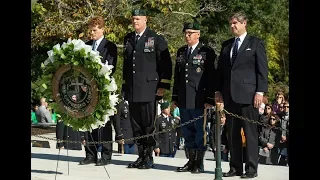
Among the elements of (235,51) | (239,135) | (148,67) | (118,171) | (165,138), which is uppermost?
(235,51)

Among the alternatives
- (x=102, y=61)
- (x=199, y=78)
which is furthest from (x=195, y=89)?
(x=102, y=61)

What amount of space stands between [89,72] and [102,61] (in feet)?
2.68

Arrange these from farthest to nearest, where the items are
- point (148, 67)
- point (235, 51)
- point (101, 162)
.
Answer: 1. point (101, 162)
2. point (148, 67)
3. point (235, 51)

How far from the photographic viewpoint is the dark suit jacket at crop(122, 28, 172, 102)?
11.2 meters

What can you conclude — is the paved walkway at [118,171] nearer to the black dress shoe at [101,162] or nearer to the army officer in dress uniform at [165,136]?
the black dress shoe at [101,162]

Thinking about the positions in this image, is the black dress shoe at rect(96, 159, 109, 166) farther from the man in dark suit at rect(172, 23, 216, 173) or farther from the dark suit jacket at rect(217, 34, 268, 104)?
the dark suit jacket at rect(217, 34, 268, 104)

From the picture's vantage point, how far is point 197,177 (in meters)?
10.7

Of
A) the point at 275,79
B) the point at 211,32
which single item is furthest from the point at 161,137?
the point at 275,79

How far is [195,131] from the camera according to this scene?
11.1m

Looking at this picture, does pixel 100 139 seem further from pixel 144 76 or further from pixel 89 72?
pixel 89 72

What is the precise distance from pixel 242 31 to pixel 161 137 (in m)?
5.57

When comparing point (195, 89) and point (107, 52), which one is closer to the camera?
point (195, 89)
